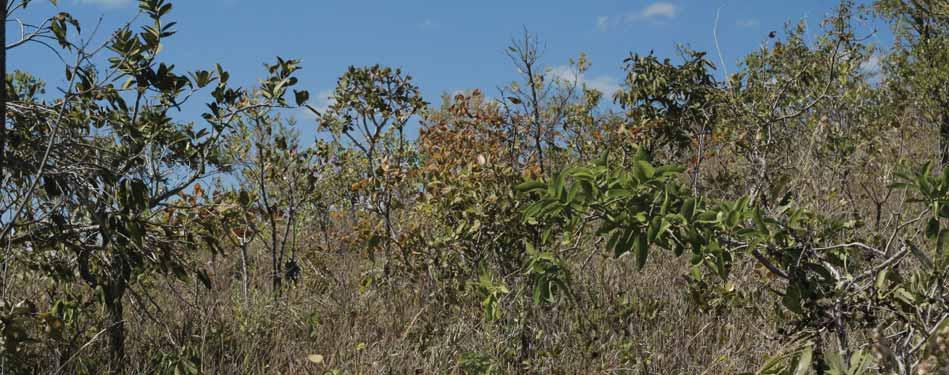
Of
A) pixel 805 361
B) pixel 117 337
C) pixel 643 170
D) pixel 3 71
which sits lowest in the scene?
pixel 805 361

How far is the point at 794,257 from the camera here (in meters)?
3.11

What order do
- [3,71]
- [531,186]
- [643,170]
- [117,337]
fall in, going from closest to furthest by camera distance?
[643,170]
[531,186]
[3,71]
[117,337]

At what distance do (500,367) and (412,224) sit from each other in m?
1.33

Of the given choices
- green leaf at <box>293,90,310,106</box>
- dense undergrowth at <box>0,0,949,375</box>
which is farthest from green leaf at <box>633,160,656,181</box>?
green leaf at <box>293,90,310,106</box>

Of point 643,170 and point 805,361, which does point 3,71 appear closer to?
point 643,170

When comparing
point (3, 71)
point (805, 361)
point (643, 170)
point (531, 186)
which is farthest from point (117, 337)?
point (805, 361)

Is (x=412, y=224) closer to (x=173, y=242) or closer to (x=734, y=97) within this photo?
(x=173, y=242)

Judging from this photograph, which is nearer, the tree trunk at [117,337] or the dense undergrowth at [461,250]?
the dense undergrowth at [461,250]

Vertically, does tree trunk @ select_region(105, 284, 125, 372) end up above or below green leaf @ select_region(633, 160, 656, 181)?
below

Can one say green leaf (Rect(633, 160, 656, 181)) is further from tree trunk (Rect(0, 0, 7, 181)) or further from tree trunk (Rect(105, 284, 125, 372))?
tree trunk (Rect(105, 284, 125, 372))

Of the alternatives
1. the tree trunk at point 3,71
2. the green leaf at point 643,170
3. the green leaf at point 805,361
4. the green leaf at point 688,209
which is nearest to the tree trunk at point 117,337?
the tree trunk at point 3,71

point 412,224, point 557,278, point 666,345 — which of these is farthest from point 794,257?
point 412,224

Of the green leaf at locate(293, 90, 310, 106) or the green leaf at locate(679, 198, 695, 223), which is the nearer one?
the green leaf at locate(679, 198, 695, 223)

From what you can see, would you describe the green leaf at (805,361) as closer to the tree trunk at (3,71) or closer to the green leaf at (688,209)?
the green leaf at (688,209)
